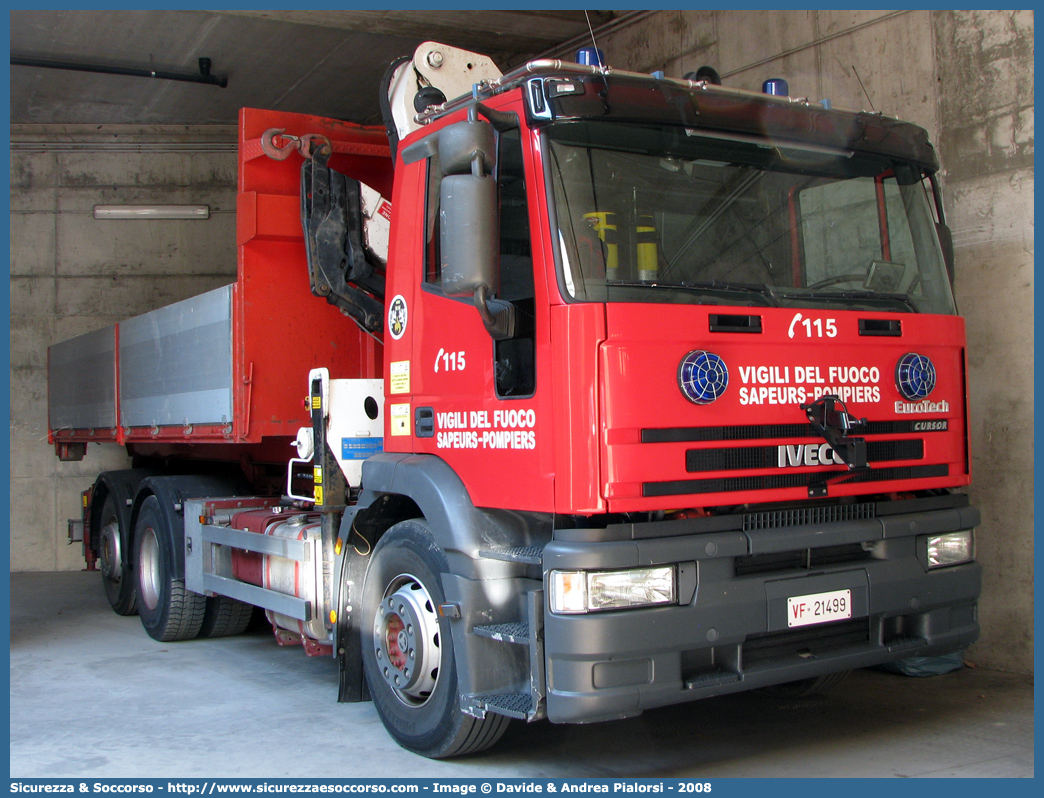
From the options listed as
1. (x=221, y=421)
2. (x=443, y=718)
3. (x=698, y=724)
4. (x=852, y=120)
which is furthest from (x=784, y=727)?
(x=221, y=421)

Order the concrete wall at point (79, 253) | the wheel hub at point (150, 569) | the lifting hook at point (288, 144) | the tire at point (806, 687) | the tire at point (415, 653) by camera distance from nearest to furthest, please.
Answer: the tire at point (415, 653), the tire at point (806, 687), the lifting hook at point (288, 144), the wheel hub at point (150, 569), the concrete wall at point (79, 253)

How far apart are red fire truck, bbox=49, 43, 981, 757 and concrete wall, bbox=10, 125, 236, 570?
7595 mm

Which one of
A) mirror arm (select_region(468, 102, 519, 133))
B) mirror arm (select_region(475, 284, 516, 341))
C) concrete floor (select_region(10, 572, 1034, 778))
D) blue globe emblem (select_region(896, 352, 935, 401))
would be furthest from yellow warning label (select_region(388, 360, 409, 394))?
blue globe emblem (select_region(896, 352, 935, 401))

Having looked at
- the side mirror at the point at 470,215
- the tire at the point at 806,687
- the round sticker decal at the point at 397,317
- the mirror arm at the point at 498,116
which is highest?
the mirror arm at the point at 498,116

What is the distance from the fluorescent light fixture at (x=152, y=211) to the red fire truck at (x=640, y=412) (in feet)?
24.9

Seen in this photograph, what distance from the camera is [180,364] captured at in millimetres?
6539

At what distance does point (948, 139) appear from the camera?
6.03m

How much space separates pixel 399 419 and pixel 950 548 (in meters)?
2.39

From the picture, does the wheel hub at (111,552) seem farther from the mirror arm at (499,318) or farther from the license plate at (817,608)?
the license plate at (817,608)

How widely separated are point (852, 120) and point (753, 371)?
51.8 inches

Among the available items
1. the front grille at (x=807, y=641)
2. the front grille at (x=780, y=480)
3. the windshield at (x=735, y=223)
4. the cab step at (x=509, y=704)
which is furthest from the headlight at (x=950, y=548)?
the cab step at (x=509, y=704)

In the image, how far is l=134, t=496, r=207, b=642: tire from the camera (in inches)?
276

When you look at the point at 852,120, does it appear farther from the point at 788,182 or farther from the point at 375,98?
the point at 375,98

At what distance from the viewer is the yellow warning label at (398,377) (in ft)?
14.8
